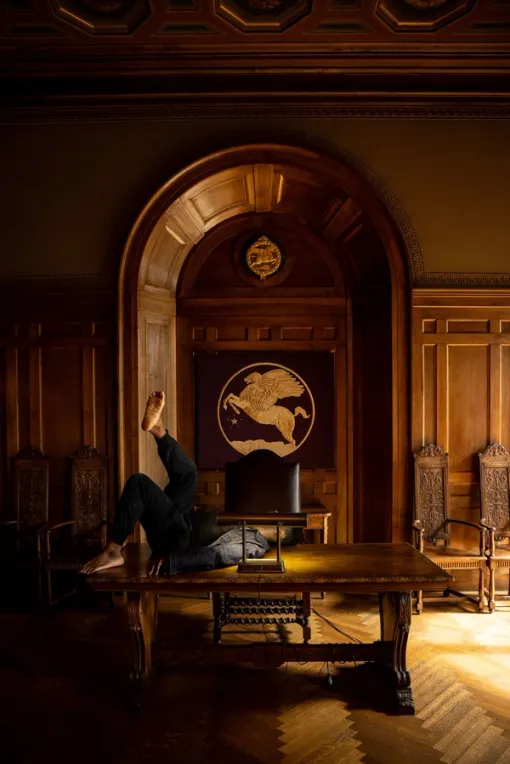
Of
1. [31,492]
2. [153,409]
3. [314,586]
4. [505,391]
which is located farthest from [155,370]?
[505,391]

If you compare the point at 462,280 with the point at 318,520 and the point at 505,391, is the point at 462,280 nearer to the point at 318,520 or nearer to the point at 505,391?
the point at 505,391

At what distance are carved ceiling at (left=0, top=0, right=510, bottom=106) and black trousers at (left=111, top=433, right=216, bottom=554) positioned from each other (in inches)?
123

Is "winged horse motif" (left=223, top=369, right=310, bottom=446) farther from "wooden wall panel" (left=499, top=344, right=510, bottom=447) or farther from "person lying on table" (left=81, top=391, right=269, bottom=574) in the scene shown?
"person lying on table" (left=81, top=391, right=269, bottom=574)

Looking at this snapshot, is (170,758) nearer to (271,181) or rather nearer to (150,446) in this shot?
(150,446)

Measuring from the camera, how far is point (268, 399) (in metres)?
6.22

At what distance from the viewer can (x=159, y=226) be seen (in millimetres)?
5406

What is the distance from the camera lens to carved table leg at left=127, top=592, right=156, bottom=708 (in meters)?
3.50

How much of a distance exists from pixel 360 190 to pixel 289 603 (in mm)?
3450

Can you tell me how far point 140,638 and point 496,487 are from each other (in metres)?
3.37

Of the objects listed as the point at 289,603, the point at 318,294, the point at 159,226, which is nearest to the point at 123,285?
the point at 159,226

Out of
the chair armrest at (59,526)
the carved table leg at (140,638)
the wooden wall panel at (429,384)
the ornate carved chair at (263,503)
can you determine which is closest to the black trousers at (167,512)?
the carved table leg at (140,638)

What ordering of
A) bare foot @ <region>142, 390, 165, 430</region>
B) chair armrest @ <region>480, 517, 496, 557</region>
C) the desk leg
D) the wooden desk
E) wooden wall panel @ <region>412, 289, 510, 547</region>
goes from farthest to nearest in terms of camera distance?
the wooden desk < wooden wall panel @ <region>412, 289, 510, 547</region> < chair armrest @ <region>480, 517, 496, 557</region> < bare foot @ <region>142, 390, 165, 430</region> < the desk leg

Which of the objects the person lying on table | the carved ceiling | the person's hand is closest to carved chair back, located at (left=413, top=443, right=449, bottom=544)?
the person lying on table

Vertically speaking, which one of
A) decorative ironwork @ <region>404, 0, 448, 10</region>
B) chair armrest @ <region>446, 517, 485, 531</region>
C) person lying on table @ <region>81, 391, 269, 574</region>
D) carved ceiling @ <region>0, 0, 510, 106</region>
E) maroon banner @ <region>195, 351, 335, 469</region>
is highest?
decorative ironwork @ <region>404, 0, 448, 10</region>
